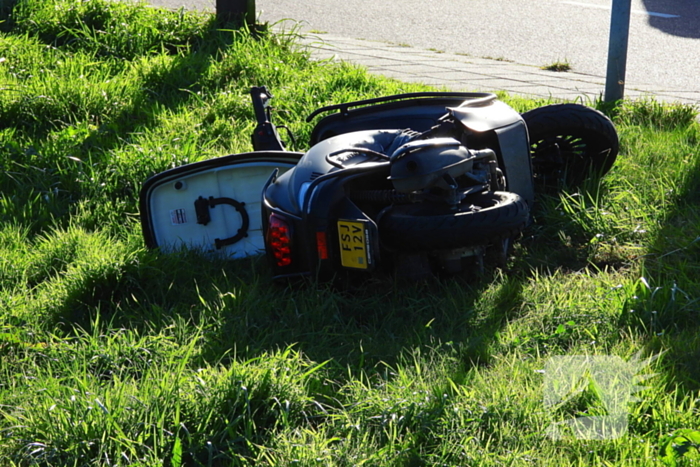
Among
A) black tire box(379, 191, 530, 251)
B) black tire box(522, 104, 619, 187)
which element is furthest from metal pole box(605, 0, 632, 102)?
black tire box(379, 191, 530, 251)

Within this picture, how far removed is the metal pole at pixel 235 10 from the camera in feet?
22.8

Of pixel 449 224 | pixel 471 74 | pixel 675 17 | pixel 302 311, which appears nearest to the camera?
pixel 449 224

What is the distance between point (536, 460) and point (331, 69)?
4.59m

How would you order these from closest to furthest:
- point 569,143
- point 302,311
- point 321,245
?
point 321,245 < point 302,311 < point 569,143

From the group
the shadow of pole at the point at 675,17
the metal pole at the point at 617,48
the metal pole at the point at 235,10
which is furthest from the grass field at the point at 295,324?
the shadow of pole at the point at 675,17

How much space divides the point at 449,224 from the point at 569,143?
160 centimetres

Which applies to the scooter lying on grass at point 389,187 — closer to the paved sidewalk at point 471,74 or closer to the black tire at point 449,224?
the black tire at point 449,224

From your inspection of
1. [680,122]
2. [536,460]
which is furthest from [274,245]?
[680,122]

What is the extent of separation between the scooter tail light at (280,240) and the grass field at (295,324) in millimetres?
182

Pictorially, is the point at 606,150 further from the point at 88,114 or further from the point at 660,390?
the point at 88,114

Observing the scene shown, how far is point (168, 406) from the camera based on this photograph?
8.79ft

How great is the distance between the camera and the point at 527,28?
9094 millimetres

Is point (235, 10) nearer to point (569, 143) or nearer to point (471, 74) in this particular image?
point (471, 74)

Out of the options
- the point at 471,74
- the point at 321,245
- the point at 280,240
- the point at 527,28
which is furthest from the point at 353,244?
the point at 527,28
